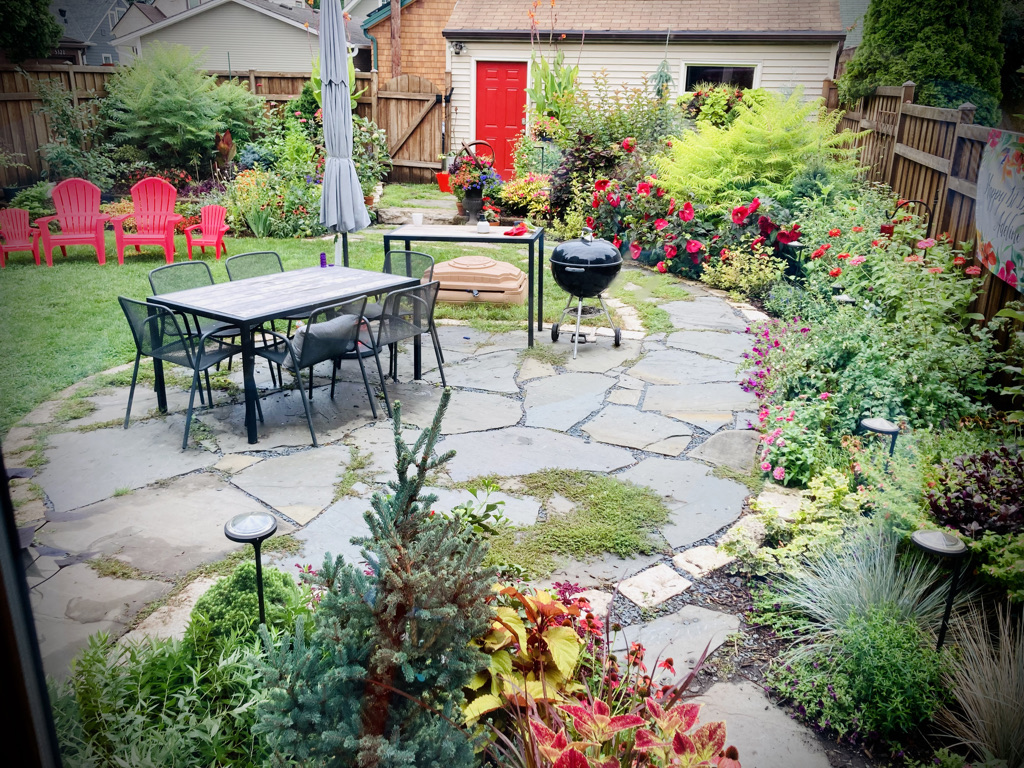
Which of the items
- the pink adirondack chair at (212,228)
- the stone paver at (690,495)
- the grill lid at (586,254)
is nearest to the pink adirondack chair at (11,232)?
the stone paver at (690,495)

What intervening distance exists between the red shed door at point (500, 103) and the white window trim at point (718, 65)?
2.59 metres

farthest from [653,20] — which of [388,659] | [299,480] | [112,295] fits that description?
[388,659]

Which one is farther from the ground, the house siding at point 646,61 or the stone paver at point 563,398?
the house siding at point 646,61

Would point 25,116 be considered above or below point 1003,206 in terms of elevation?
above

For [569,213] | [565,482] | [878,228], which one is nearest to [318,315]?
[565,482]

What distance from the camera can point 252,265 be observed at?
512 centimetres

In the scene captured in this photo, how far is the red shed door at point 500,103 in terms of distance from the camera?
12.4m

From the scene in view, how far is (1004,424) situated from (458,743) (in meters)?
2.78

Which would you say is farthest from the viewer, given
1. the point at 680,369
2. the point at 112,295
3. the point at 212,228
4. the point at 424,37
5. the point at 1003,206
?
the point at 424,37

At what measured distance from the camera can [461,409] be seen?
4438 millimetres

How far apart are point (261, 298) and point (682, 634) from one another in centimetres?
302

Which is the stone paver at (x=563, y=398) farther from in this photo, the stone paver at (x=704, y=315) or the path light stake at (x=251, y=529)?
the path light stake at (x=251, y=529)

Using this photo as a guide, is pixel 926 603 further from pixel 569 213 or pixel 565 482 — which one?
pixel 569 213

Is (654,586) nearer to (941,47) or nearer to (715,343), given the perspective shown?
(941,47)
